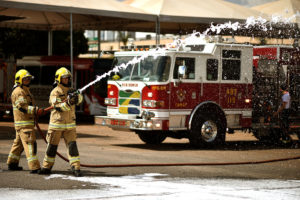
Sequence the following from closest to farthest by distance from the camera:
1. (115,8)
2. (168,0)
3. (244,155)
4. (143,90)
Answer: (244,155), (143,90), (115,8), (168,0)

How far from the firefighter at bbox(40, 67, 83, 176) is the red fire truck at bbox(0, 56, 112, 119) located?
49.1 feet

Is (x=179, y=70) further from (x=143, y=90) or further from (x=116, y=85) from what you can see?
(x=116, y=85)

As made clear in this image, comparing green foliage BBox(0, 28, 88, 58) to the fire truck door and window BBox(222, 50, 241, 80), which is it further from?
the fire truck door

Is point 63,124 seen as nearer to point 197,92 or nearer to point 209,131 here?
point 197,92

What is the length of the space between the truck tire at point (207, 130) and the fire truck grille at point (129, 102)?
1445mm

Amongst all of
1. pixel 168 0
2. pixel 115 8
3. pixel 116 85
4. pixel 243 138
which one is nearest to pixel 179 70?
pixel 116 85

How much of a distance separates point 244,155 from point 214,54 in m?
2.80

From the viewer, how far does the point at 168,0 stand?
26.9m

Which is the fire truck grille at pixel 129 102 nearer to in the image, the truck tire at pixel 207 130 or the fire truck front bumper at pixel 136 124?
the fire truck front bumper at pixel 136 124

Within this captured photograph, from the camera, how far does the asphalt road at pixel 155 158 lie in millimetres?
9908

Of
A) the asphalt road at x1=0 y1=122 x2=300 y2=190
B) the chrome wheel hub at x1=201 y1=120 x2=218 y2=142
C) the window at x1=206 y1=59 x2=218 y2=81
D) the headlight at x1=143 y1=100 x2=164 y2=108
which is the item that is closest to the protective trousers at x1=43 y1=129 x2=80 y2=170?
the asphalt road at x1=0 y1=122 x2=300 y2=190

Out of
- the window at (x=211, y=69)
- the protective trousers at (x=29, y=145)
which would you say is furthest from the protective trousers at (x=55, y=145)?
the window at (x=211, y=69)

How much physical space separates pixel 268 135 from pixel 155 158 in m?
5.52

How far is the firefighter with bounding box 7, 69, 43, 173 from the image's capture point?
33.4ft
